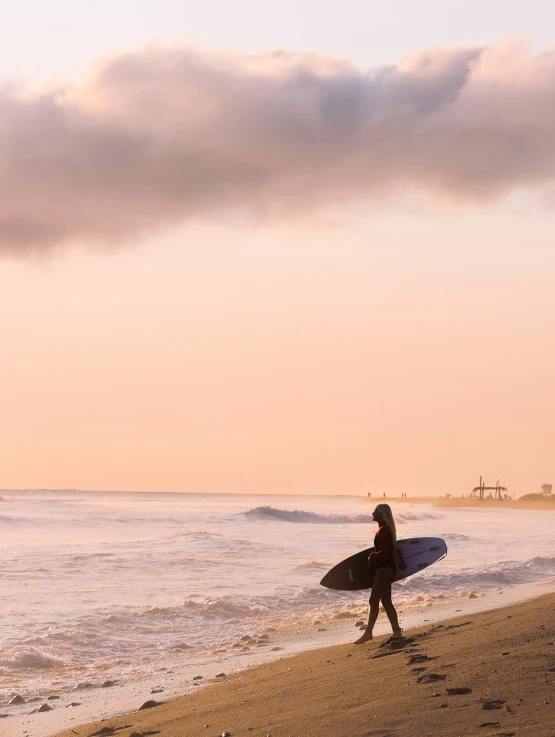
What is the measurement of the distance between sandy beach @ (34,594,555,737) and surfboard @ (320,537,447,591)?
2309mm

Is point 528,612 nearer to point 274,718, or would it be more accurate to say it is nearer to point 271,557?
point 274,718

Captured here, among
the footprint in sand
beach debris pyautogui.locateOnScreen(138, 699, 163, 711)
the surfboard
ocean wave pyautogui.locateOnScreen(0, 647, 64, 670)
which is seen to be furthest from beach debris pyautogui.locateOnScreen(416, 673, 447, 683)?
ocean wave pyautogui.locateOnScreen(0, 647, 64, 670)

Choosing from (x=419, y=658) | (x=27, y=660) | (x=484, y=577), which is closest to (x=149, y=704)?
(x=419, y=658)

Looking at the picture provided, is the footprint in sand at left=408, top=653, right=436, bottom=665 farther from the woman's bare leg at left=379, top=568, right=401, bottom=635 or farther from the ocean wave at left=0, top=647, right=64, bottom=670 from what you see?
the ocean wave at left=0, top=647, right=64, bottom=670

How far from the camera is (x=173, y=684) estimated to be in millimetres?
9781

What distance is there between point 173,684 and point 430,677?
3.82m

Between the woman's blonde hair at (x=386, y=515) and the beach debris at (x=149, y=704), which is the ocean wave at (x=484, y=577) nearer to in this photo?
the woman's blonde hair at (x=386, y=515)

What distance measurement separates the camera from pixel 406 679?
7.16 meters

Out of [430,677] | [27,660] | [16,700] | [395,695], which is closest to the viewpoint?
[395,695]

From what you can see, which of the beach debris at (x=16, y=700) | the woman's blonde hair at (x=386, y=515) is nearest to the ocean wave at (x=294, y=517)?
the woman's blonde hair at (x=386, y=515)

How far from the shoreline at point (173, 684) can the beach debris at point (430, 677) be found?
2.47 metres

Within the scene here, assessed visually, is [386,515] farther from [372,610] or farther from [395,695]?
[395,695]

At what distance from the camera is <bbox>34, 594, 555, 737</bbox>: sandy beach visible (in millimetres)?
5747

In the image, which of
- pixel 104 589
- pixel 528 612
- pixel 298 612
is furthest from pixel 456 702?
pixel 104 589
